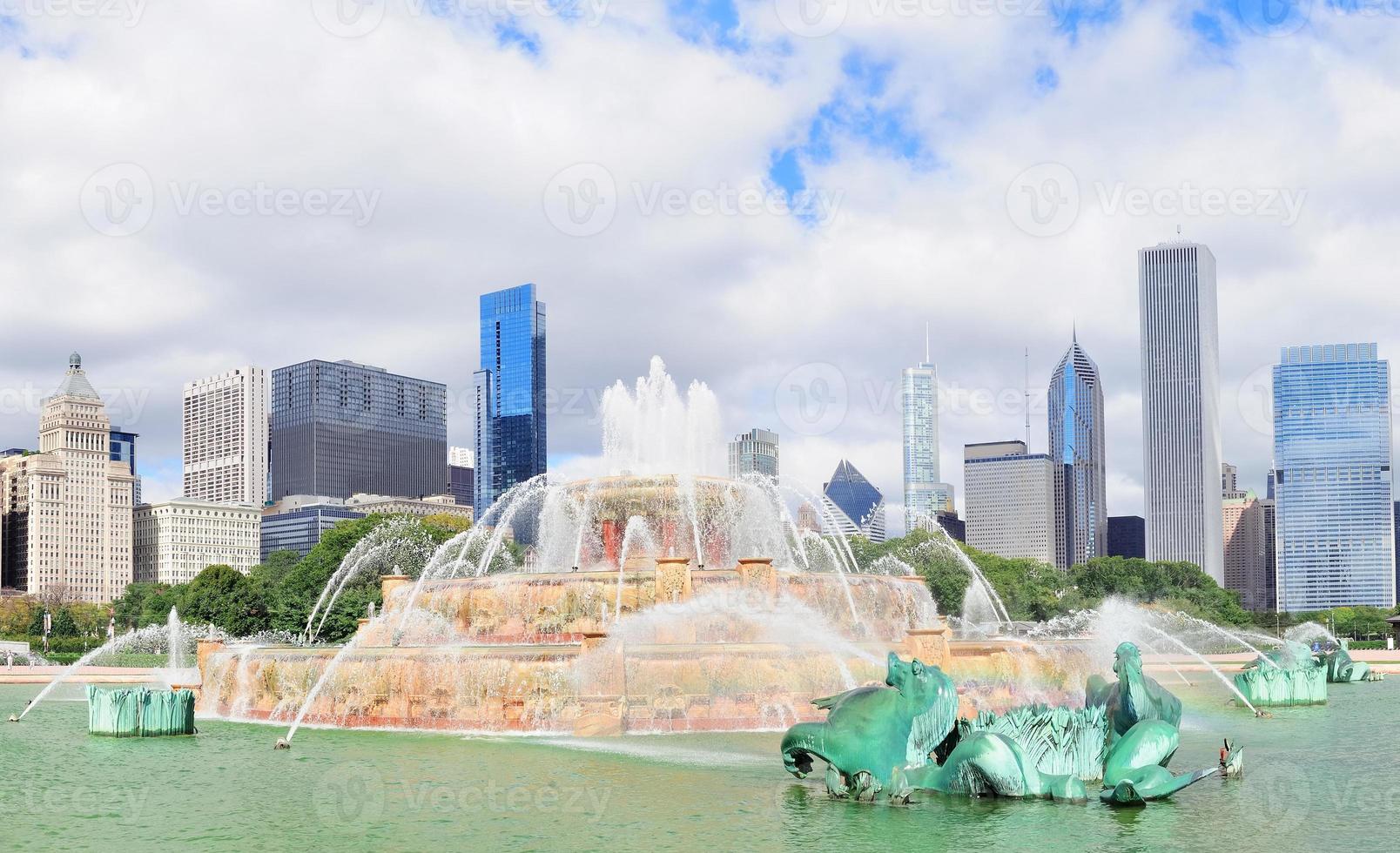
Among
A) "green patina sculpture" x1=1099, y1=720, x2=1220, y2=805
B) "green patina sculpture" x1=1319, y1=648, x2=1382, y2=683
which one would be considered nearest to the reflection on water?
"green patina sculpture" x1=1099, y1=720, x2=1220, y2=805

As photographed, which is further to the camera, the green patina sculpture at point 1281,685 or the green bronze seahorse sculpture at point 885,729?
the green patina sculpture at point 1281,685

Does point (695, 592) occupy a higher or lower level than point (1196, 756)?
higher

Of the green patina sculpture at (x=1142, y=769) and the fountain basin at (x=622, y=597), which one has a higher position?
the fountain basin at (x=622, y=597)

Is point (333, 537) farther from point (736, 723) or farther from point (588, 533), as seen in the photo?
point (736, 723)

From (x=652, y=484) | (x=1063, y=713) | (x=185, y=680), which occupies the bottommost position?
(x=185, y=680)

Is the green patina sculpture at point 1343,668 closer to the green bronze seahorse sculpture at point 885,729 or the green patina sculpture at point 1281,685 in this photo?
the green patina sculpture at point 1281,685

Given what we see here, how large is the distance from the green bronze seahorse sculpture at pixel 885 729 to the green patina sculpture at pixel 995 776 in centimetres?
30

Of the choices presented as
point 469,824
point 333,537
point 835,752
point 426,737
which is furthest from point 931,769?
point 333,537

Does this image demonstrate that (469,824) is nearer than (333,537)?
Yes

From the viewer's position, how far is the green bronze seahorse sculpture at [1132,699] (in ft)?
61.1

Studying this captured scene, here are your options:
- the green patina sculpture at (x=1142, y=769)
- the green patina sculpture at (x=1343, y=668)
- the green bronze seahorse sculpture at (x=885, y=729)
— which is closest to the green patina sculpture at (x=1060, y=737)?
the green patina sculpture at (x=1142, y=769)

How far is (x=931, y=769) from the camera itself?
18312 mm

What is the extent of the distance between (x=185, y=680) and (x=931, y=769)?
1347 inches

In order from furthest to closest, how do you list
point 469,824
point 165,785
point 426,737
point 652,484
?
point 652,484 → point 426,737 → point 165,785 → point 469,824
